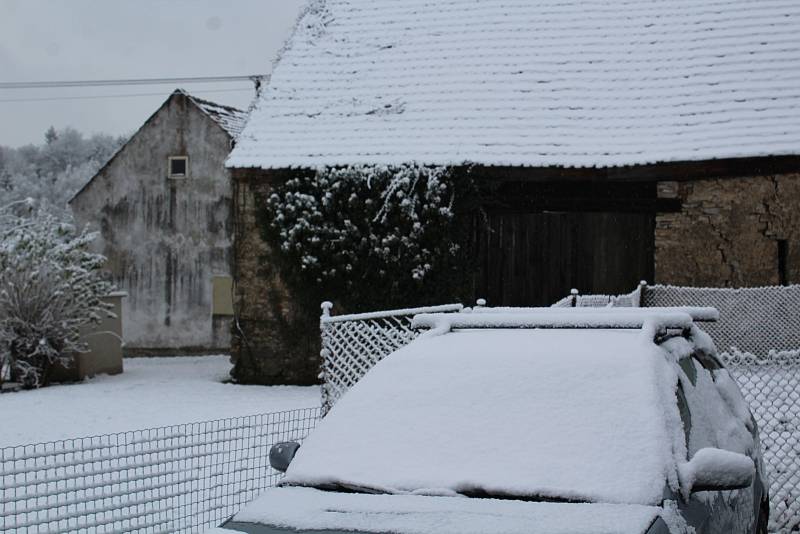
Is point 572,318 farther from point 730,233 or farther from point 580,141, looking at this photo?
point 730,233

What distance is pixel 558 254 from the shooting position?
15.5 m

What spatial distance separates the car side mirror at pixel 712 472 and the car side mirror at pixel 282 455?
1.66 metres

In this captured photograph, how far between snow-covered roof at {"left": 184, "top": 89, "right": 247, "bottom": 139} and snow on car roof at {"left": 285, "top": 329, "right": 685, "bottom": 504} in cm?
2080

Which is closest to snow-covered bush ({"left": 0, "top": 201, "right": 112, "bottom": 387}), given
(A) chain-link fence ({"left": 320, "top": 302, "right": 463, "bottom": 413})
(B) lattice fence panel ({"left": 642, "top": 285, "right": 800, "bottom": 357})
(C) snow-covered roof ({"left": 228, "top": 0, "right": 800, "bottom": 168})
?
(C) snow-covered roof ({"left": 228, "top": 0, "right": 800, "bottom": 168})

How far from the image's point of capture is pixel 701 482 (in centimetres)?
347

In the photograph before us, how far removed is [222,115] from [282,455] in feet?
71.8

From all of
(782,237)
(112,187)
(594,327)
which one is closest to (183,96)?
(112,187)

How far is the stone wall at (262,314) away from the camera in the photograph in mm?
15820

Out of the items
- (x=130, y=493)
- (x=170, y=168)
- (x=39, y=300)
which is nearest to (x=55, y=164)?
(x=170, y=168)

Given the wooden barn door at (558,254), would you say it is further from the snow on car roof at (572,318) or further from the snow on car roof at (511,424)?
the snow on car roof at (511,424)

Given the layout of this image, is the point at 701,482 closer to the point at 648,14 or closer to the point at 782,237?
the point at 782,237

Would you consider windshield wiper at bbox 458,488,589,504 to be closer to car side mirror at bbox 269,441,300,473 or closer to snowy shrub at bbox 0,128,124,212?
car side mirror at bbox 269,441,300,473

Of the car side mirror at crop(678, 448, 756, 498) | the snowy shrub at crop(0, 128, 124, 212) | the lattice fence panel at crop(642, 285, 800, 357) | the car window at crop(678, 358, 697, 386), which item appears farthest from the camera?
the snowy shrub at crop(0, 128, 124, 212)

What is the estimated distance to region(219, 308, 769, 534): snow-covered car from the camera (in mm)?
3320
